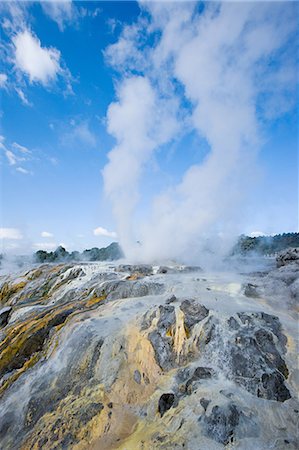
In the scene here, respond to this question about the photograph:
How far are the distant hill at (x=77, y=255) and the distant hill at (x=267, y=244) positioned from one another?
96.2 feet

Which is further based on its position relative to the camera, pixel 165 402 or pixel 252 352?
pixel 252 352

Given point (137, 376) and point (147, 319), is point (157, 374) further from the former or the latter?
point (147, 319)

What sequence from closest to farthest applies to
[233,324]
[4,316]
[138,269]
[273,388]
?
[273,388] < [233,324] < [4,316] < [138,269]

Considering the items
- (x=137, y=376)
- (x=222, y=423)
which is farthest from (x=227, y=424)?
(x=137, y=376)

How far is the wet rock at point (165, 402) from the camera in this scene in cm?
720

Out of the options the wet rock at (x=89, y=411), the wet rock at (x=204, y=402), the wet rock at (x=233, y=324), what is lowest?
the wet rock at (x=89, y=411)

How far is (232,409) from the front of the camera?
21.3 ft

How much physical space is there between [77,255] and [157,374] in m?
56.4

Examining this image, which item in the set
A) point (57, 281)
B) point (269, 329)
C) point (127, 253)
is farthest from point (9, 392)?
point (127, 253)

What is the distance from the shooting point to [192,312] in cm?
1020

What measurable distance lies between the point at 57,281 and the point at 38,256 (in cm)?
3824

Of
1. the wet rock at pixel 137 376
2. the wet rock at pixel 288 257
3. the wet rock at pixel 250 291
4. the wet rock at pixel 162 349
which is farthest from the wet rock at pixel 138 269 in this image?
the wet rock at pixel 137 376

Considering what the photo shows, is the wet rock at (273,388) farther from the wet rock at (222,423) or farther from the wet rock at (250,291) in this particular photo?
the wet rock at (250,291)

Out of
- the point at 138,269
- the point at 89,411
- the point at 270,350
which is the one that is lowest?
the point at 89,411
